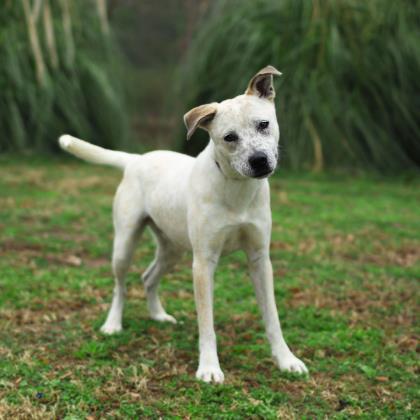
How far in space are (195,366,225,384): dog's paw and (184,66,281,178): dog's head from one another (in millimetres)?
998

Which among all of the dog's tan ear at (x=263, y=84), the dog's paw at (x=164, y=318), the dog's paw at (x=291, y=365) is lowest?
the dog's paw at (x=164, y=318)

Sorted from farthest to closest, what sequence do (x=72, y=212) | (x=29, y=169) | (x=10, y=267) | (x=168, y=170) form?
(x=29, y=169) < (x=72, y=212) < (x=10, y=267) < (x=168, y=170)

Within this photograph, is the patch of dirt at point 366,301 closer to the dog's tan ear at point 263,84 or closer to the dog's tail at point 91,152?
the dog's tail at point 91,152

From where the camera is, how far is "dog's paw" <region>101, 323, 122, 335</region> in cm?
460

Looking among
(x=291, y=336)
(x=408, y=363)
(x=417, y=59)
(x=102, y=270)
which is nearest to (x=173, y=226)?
(x=291, y=336)

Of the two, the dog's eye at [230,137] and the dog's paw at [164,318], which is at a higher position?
the dog's eye at [230,137]

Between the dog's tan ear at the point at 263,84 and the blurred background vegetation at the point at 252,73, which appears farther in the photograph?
the blurred background vegetation at the point at 252,73

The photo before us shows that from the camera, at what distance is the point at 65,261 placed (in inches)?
248

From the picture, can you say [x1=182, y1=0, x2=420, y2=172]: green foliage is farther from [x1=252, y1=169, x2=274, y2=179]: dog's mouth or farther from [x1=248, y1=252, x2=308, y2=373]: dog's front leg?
[x1=252, y1=169, x2=274, y2=179]: dog's mouth

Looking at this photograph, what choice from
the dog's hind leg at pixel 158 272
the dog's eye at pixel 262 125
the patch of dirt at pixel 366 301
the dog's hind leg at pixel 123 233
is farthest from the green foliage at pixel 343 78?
the dog's eye at pixel 262 125

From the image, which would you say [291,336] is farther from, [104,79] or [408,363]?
[104,79]

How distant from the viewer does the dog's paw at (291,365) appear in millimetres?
3961

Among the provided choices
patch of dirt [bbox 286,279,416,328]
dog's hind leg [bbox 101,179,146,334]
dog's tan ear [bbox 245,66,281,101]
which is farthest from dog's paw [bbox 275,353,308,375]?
dog's tan ear [bbox 245,66,281,101]

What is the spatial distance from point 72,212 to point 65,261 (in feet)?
5.74
